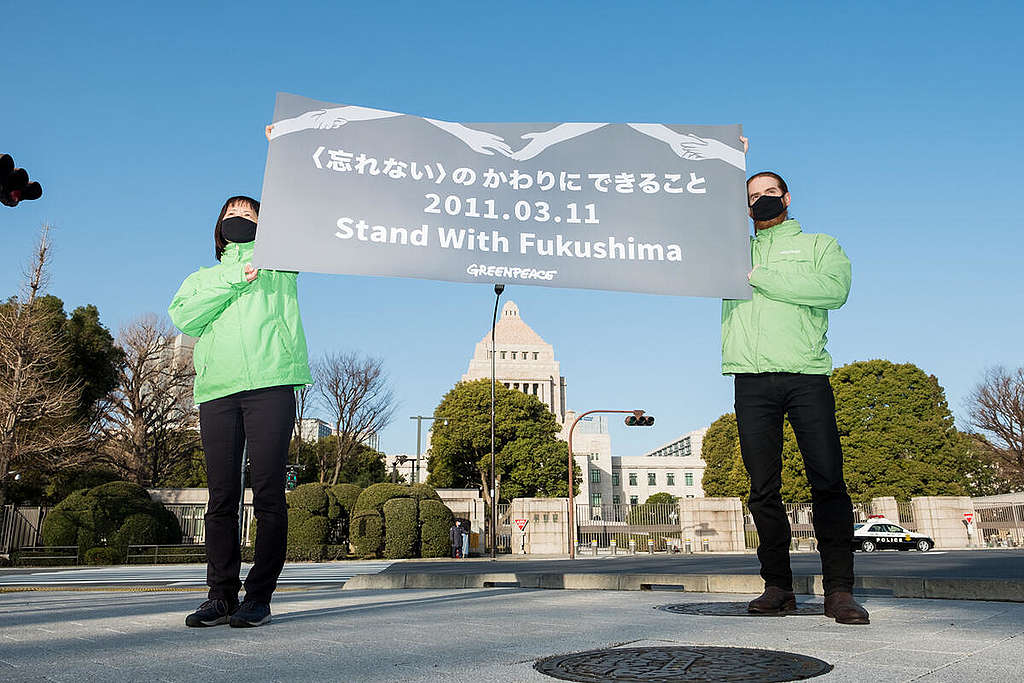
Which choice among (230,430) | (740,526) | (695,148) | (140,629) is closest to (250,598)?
(140,629)

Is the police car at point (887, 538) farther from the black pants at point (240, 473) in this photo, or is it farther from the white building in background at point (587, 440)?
the white building in background at point (587, 440)

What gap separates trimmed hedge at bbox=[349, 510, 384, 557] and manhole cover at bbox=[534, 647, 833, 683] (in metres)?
22.1

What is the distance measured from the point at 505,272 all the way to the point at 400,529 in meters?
21.2

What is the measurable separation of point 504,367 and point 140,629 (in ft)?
287

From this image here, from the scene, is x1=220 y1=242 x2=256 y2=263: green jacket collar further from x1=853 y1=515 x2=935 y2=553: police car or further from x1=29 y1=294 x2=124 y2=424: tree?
x1=29 y1=294 x2=124 y2=424: tree

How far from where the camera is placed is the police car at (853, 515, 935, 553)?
26844 millimetres

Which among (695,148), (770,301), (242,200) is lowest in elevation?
(770,301)

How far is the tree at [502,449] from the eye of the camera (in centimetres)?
4869

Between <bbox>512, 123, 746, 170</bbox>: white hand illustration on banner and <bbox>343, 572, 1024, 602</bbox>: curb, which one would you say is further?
<bbox>343, 572, 1024, 602</bbox>: curb

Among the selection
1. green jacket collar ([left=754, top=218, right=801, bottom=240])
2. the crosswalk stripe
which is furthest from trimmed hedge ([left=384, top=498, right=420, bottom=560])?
green jacket collar ([left=754, top=218, right=801, bottom=240])

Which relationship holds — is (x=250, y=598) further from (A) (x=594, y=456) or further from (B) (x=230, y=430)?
(A) (x=594, y=456)

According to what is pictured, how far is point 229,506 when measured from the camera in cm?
360

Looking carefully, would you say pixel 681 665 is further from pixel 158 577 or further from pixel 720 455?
pixel 720 455

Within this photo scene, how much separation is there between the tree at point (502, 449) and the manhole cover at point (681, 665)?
46487 millimetres
